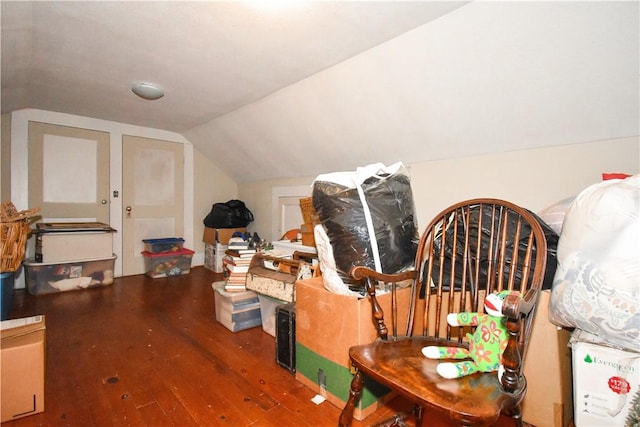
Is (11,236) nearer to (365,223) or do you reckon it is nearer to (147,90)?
(147,90)

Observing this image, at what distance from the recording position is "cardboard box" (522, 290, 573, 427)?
1.20 meters

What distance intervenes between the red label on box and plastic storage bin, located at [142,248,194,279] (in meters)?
4.01

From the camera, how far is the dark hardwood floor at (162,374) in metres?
1.35

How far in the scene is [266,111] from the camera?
9.30 ft

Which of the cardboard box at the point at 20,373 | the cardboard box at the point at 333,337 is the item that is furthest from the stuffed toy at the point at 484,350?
the cardboard box at the point at 20,373

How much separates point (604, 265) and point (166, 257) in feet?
13.5

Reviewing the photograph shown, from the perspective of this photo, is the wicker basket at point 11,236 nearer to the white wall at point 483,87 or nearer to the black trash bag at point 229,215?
the black trash bag at point 229,215

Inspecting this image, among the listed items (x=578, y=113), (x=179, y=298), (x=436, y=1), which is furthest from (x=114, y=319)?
(x=578, y=113)

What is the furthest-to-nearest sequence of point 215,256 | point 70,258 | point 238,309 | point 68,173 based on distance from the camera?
point 215,256
point 68,173
point 70,258
point 238,309

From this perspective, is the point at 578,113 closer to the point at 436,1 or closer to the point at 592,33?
the point at 592,33

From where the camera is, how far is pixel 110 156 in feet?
12.1

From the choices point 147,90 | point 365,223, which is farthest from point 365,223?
point 147,90

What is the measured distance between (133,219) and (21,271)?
46.1 inches

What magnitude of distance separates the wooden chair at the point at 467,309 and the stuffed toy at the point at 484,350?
0.9 inches
